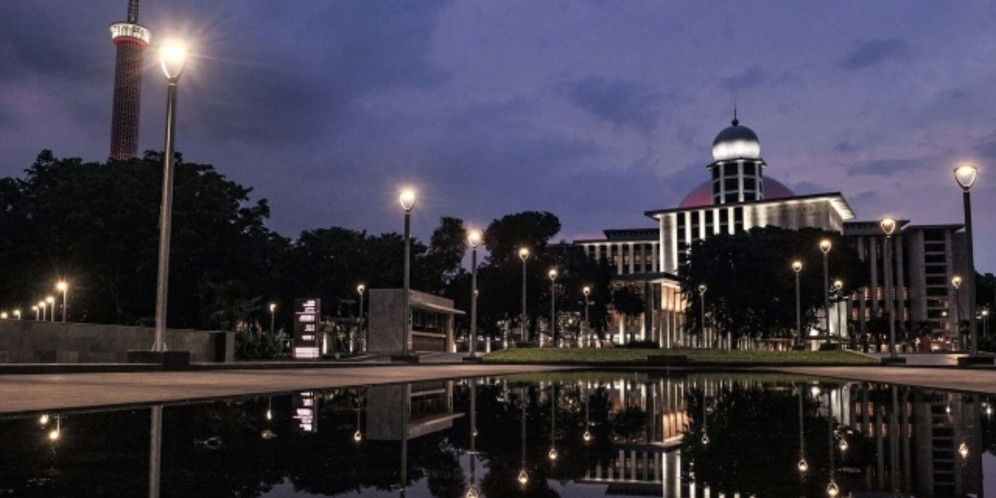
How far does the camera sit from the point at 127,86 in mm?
183375

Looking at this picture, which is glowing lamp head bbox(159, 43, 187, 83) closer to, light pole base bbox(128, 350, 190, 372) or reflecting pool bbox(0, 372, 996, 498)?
light pole base bbox(128, 350, 190, 372)

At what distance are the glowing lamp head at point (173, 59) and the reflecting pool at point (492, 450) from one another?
40.8 feet

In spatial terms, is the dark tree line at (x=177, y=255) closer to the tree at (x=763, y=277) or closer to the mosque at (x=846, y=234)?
the tree at (x=763, y=277)

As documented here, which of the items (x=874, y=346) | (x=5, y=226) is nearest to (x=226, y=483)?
(x=5, y=226)

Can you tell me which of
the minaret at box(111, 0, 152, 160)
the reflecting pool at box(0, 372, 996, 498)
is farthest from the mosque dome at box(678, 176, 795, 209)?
the reflecting pool at box(0, 372, 996, 498)

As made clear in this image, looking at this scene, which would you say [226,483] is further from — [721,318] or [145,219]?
[721,318]

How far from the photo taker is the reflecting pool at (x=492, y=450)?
15.8ft

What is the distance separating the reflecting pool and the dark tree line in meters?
38.2

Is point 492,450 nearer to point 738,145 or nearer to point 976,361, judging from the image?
point 976,361

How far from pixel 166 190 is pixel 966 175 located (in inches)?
1051

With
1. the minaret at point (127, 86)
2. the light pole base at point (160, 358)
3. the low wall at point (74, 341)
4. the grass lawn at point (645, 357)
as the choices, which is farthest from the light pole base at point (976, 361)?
the minaret at point (127, 86)

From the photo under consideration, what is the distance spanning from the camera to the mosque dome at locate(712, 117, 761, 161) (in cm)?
15300

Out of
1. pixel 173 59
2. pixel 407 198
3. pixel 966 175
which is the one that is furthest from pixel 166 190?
pixel 966 175

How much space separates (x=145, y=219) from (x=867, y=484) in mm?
56490
